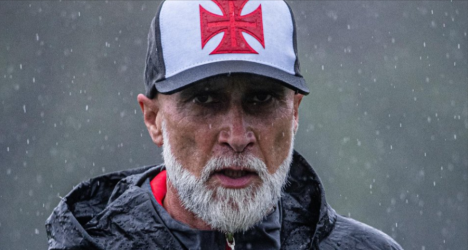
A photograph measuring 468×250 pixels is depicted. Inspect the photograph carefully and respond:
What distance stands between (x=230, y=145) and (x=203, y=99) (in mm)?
170

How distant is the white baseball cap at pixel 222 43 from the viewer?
2904 mm

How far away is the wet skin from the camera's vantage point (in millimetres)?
2883

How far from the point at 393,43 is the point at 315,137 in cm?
313

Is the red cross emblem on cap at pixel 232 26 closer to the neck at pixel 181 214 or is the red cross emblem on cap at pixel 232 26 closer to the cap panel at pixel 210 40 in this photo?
the cap panel at pixel 210 40

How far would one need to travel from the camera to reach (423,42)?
68.3 ft

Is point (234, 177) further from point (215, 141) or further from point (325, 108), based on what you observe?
point (325, 108)

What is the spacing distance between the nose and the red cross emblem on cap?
19cm

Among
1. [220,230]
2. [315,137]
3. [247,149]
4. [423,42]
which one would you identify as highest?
[247,149]

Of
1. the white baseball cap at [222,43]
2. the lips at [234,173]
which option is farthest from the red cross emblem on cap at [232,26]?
the lips at [234,173]

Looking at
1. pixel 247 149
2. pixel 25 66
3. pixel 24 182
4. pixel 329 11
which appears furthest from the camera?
pixel 329 11

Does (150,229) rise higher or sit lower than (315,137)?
higher

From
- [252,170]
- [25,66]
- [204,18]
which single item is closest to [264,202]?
[252,170]

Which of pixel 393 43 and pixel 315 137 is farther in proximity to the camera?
pixel 393 43

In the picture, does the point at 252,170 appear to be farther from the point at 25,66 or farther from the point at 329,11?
the point at 329,11
